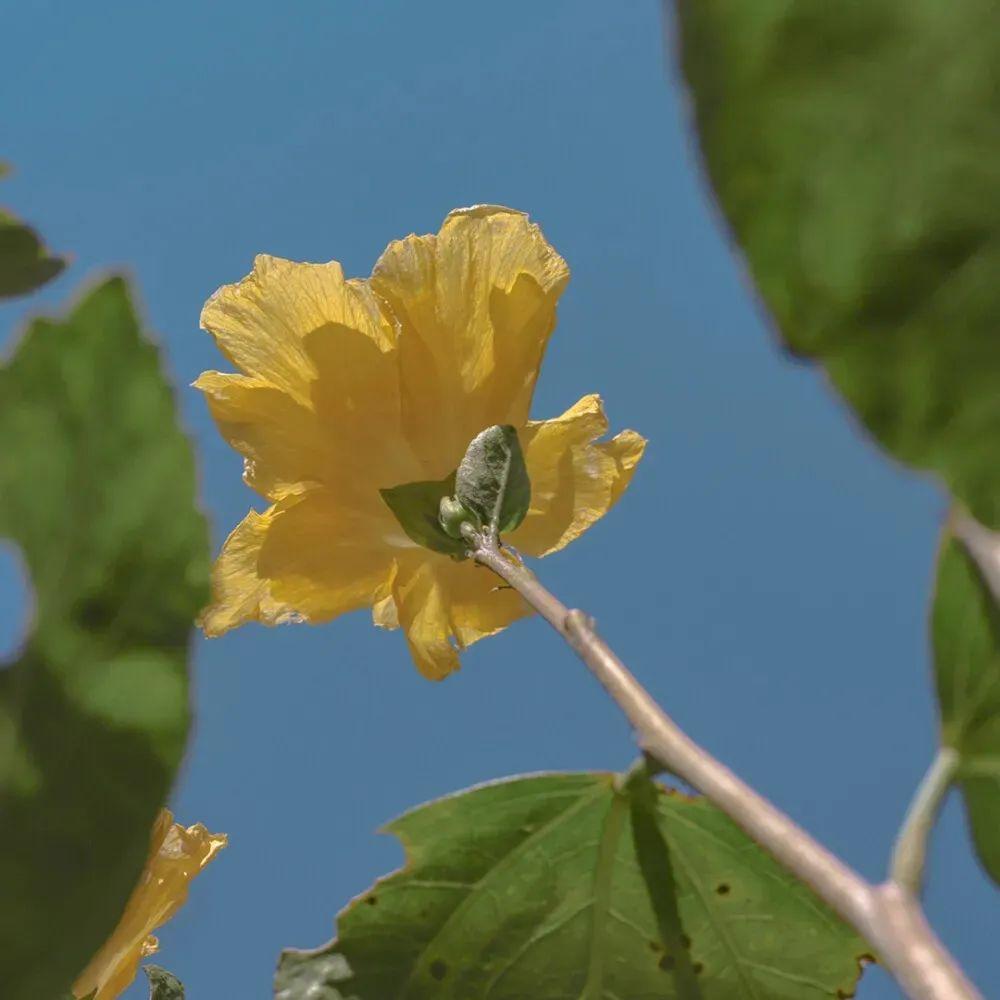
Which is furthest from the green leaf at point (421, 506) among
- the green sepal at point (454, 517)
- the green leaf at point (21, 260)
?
Result: the green leaf at point (21, 260)

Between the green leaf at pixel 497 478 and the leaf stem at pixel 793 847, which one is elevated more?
the green leaf at pixel 497 478

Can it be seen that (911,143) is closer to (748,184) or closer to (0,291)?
(748,184)

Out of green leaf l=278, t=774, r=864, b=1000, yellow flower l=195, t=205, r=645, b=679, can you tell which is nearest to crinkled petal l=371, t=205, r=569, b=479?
yellow flower l=195, t=205, r=645, b=679

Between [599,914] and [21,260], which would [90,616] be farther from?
[599,914]

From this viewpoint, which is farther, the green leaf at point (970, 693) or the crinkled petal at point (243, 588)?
the crinkled petal at point (243, 588)

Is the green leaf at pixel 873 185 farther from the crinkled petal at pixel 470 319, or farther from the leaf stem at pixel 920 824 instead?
the crinkled petal at pixel 470 319

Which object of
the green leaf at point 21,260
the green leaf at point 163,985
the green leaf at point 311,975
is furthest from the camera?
the green leaf at point 163,985

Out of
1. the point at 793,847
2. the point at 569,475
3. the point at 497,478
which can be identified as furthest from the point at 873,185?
the point at 569,475
